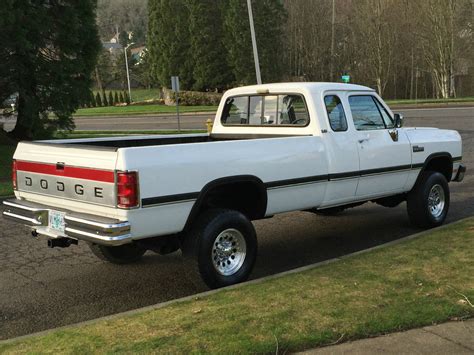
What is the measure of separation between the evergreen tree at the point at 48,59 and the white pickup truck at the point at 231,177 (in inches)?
320

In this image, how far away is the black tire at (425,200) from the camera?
7.18 meters

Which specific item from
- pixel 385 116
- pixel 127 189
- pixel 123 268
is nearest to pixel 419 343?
pixel 127 189

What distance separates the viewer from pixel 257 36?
46.0 m

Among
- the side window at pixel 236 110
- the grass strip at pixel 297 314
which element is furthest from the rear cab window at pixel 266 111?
the grass strip at pixel 297 314

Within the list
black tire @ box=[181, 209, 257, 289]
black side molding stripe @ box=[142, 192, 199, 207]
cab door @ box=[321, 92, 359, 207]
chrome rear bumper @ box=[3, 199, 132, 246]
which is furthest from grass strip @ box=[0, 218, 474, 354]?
cab door @ box=[321, 92, 359, 207]

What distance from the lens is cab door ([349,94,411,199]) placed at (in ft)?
21.0

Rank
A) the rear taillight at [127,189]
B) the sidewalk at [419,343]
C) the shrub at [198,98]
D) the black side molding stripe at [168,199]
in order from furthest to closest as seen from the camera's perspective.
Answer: the shrub at [198,98] → the black side molding stripe at [168,199] → the rear taillight at [127,189] → the sidewalk at [419,343]

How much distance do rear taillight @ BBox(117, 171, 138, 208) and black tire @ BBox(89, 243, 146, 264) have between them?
1.64 meters

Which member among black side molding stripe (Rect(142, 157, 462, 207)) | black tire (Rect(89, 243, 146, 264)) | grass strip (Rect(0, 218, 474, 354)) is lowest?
grass strip (Rect(0, 218, 474, 354))

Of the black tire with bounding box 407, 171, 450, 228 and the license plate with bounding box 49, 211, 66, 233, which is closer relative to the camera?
the license plate with bounding box 49, 211, 66, 233

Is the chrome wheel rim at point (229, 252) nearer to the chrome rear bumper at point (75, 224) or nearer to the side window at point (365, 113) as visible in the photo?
the chrome rear bumper at point (75, 224)

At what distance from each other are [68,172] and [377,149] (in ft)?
11.7

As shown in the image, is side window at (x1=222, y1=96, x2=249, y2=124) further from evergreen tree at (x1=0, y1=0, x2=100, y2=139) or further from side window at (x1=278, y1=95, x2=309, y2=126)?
evergreen tree at (x1=0, y1=0, x2=100, y2=139)

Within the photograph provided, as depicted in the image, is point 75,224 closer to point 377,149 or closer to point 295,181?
point 295,181
